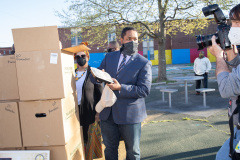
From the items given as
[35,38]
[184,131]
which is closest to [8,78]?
[35,38]

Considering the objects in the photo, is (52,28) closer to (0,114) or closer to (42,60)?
(42,60)

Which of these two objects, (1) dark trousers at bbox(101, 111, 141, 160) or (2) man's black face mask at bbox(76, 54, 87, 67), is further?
(2) man's black face mask at bbox(76, 54, 87, 67)

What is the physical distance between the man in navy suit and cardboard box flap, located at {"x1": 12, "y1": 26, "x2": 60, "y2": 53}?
71 centimetres

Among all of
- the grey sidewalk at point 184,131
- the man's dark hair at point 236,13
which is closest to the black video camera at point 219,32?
the man's dark hair at point 236,13

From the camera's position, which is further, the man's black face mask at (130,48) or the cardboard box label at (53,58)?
the man's black face mask at (130,48)

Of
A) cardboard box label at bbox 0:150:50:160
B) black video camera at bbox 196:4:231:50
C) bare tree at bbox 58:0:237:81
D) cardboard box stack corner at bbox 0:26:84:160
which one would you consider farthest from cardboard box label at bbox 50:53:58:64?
bare tree at bbox 58:0:237:81

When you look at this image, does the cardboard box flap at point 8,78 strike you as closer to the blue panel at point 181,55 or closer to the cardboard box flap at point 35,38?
the cardboard box flap at point 35,38

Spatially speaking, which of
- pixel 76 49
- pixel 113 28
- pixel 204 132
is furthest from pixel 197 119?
pixel 113 28

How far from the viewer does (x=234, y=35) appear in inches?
61.6

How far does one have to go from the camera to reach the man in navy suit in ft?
7.26

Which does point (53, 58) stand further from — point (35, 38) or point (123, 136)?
point (123, 136)

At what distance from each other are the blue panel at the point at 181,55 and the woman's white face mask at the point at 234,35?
3235 cm

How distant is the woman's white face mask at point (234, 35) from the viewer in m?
1.54

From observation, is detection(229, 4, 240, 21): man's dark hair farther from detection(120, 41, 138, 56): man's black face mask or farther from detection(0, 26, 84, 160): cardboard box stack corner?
detection(0, 26, 84, 160): cardboard box stack corner
